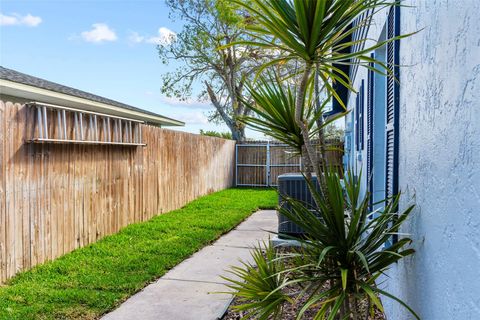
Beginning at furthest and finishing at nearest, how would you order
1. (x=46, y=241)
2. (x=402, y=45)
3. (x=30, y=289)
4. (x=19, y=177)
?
(x=46, y=241) < (x=19, y=177) < (x=30, y=289) < (x=402, y=45)

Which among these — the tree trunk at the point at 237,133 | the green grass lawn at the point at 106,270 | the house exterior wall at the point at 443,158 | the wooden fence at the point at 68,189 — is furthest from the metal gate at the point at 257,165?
the house exterior wall at the point at 443,158

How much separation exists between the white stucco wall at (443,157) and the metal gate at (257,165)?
48.3 feet

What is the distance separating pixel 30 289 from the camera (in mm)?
4324

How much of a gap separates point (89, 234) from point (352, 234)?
5.17 m

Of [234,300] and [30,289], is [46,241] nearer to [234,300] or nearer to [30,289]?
[30,289]

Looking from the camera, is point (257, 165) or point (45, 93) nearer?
point (45, 93)

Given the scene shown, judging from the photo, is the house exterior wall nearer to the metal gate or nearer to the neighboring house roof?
the neighboring house roof

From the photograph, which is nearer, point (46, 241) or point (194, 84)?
point (46, 241)

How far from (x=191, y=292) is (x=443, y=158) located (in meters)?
3.64

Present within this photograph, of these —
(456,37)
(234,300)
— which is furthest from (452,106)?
(234,300)

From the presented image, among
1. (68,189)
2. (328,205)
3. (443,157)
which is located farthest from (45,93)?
(443,157)

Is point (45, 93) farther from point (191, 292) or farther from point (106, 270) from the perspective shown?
point (191, 292)

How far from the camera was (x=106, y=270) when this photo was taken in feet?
16.8

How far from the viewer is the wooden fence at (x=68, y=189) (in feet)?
15.3
